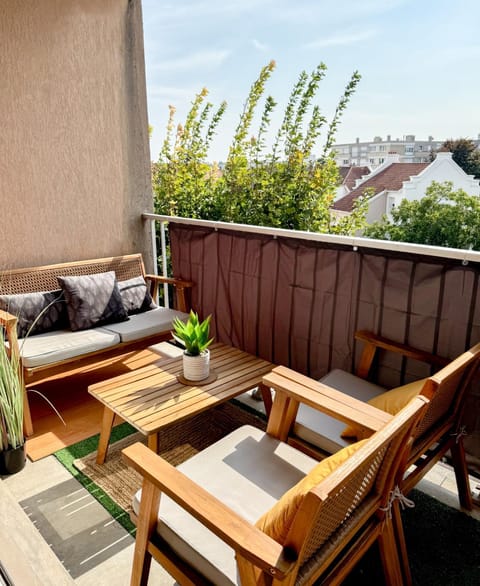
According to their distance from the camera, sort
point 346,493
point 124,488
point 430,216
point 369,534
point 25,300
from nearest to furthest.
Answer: point 346,493, point 369,534, point 124,488, point 25,300, point 430,216

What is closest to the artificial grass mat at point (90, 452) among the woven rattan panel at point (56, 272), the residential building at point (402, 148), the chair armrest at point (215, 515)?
the chair armrest at point (215, 515)

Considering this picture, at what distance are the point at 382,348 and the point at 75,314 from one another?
2028 mm

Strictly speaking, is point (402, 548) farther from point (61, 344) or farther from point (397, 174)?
point (397, 174)

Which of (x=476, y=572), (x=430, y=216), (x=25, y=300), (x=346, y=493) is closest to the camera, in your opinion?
(x=346, y=493)

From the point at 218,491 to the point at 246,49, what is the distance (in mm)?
9320

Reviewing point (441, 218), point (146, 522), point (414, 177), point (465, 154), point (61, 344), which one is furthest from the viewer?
point (465, 154)

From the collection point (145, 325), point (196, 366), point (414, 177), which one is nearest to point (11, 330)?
point (145, 325)

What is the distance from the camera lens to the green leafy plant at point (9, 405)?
1.95 m

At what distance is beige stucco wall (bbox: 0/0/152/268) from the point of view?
2.89 m

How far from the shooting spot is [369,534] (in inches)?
51.8

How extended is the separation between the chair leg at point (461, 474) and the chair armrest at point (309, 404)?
1.87 feet

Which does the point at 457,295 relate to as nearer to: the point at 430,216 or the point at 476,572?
the point at 476,572

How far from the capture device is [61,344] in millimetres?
2662

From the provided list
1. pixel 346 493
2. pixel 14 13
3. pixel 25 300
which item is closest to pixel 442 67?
pixel 14 13
